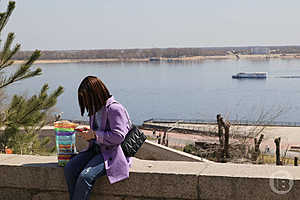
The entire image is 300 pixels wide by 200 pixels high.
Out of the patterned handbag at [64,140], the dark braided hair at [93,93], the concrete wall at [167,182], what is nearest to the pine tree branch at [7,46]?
the concrete wall at [167,182]

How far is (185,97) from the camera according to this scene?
262ft

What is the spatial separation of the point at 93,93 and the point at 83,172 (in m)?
0.64

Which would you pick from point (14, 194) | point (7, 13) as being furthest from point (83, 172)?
point (7, 13)

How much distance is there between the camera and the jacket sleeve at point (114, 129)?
353 centimetres

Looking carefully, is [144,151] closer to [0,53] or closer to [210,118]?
[0,53]

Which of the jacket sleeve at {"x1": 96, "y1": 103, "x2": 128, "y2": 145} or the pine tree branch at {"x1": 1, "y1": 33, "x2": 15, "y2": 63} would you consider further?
the pine tree branch at {"x1": 1, "y1": 33, "x2": 15, "y2": 63}

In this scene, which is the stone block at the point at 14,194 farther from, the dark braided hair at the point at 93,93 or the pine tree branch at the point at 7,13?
the pine tree branch at the point at 7,13

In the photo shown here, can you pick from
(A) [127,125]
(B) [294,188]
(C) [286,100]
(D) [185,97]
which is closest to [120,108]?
(A) [127,125]

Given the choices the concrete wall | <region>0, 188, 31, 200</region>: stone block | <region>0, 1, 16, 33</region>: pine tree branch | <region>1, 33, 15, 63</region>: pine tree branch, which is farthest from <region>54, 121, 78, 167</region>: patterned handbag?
<region>1, 33, 15, 63</region>: pine tree branch

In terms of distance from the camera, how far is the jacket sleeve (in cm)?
353

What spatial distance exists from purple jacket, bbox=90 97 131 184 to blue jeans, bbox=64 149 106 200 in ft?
0.25

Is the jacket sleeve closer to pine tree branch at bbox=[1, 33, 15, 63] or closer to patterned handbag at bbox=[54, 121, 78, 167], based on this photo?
patterned handbag at bbox=[54, 121, 78, 167]

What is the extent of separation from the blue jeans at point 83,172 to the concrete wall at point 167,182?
0.59 feet

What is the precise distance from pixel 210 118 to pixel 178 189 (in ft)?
172
